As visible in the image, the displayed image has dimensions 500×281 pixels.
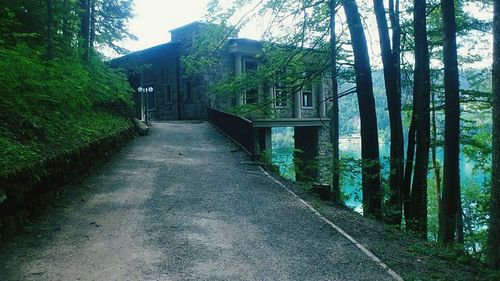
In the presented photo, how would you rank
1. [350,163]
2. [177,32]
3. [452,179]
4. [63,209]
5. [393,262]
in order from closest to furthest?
[393,262], [63,209], [452,179], [350,163], [177,32]

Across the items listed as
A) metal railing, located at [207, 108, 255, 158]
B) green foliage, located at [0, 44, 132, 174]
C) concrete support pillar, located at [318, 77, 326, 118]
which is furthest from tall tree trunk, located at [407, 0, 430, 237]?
concrete support pillar, located at [318, 77, 326, 118]

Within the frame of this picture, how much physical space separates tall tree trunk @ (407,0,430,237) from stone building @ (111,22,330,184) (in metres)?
10.7

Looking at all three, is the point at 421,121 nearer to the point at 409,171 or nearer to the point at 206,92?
the point at 409,171

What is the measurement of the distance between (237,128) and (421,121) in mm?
6628

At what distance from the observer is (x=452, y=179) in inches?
294

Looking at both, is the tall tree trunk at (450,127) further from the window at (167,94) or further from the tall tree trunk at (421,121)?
the window at (167,94)

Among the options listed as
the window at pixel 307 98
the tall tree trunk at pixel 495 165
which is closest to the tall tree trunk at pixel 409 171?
the tall tree trunk at pixel 495 165

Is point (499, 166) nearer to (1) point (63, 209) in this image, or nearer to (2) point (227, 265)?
(2) point (227, 265)

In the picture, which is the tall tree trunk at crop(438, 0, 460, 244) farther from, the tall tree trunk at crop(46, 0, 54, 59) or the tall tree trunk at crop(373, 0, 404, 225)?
the tall tree trunk at crop(46, 0, 54, 59)

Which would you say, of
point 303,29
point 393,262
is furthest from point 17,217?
point 303,29

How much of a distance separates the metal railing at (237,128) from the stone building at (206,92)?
10.0ft

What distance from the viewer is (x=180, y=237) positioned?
5188 millimetres

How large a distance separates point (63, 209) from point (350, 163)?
7.22m

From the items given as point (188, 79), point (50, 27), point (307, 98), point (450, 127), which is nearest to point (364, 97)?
point (450, 127)
